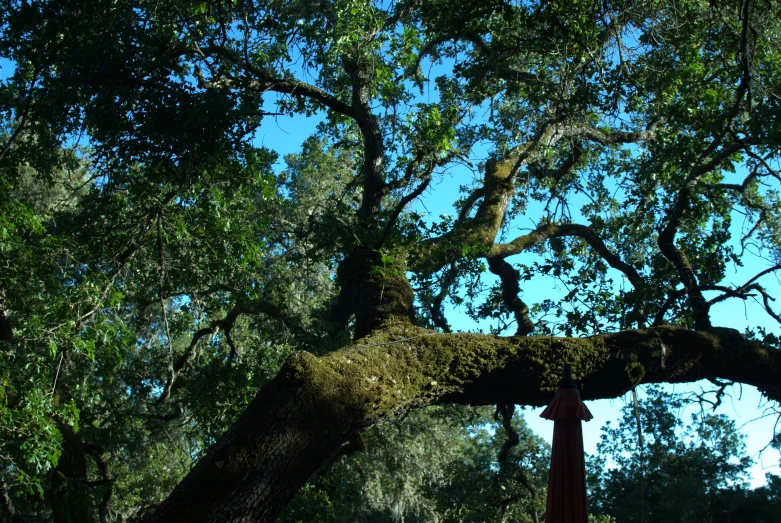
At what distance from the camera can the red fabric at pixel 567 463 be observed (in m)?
3.54

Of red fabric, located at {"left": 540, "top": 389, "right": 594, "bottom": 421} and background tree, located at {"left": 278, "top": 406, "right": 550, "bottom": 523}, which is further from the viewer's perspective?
background tree, located at {"left": 278, "top": 406, "right": 550, "bottom": 523}

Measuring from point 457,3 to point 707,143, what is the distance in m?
3.14

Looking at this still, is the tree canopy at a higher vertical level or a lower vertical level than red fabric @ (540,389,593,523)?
higher

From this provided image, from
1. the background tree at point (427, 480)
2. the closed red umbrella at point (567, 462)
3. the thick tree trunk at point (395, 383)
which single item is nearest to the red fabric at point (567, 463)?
the closed red umbrella at point (567, 462)

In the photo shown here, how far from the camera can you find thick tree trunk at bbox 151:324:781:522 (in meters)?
3.59

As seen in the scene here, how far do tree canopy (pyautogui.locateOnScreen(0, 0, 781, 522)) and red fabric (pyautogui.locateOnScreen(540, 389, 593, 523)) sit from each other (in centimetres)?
118

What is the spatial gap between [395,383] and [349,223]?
2536 millimetres

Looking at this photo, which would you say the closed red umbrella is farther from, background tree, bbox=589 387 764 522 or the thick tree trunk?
background tree, bbox=589 387 764 522

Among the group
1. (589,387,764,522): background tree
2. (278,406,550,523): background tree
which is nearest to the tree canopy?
(278,406,550,523): background tree

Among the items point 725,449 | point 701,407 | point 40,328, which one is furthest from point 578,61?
point 725,449

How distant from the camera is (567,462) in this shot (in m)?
3.64

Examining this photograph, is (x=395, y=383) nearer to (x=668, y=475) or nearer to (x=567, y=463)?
(x=567, y=463)

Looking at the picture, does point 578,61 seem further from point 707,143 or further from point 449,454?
point 449,454

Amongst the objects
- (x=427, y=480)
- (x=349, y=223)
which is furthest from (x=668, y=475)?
(x=349, y=223)
